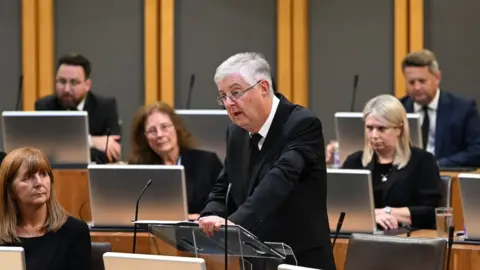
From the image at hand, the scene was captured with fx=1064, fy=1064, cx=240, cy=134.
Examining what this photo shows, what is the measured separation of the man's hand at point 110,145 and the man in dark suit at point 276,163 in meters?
2.69

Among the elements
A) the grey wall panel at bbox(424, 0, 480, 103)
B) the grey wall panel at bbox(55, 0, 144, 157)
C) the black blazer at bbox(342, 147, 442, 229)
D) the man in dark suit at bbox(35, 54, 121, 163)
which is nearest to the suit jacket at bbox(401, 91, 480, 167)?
the grey wall panel at bbox(424, 0, 480, 103)

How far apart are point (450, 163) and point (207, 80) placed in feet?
8.11

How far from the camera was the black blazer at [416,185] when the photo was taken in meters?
4.91

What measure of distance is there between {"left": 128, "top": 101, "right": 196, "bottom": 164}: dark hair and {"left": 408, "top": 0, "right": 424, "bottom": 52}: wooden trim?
273 centimetres

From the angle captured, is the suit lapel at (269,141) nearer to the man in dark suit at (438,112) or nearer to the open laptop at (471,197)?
the open laptop at (471,197)

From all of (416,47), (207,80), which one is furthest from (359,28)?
(207,80)

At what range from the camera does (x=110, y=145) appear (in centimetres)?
606

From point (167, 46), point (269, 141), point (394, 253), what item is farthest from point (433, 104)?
point (269, 141)

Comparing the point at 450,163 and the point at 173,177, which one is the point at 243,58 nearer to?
the point at 173,177

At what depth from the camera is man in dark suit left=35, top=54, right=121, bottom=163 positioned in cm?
649

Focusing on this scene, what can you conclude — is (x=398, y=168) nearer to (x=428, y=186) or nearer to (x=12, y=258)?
(x=428, y=186)

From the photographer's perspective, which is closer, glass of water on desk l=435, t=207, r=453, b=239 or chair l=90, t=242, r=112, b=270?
chair l=90, t=242, r=112, b=270

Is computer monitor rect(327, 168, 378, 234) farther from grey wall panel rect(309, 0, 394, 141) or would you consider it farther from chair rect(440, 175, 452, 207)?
grey wall panel rect(309, 0, 394, 141)

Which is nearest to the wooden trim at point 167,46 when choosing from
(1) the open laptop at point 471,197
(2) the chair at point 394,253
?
(1) the open laptop at point 471,197
